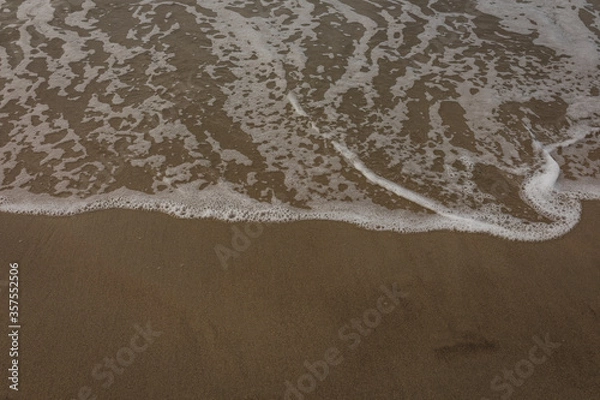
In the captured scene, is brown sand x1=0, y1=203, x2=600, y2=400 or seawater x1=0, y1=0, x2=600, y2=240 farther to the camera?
seawater x1=0, y1=0, x2=600, y2=240

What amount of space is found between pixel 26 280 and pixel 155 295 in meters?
0.93

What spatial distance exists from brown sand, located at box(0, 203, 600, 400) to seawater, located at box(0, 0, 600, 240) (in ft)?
0.81

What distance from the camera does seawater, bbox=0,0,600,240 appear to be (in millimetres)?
3654

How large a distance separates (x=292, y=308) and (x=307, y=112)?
243 cm

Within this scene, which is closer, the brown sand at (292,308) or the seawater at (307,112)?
the brown sand at (292,308)

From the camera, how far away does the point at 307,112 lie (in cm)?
463

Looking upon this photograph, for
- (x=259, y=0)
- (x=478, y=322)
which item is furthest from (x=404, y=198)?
(x=259, y=0)

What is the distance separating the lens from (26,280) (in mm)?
2998

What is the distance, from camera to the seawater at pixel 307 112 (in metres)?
3.65

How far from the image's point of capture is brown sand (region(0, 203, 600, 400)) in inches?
98.3

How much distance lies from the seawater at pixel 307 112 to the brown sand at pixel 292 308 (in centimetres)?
25

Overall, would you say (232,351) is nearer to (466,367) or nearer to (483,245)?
(466,367)

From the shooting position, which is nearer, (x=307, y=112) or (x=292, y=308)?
(x=292, y=308)

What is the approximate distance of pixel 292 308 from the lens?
2.84 meters
